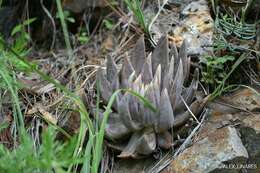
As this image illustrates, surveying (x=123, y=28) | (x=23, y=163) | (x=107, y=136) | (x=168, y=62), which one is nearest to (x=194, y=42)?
(x=168, y=62)

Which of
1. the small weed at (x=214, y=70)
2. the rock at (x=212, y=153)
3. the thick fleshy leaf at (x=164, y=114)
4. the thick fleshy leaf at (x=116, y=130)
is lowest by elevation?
the rock at (x=212, y=153)

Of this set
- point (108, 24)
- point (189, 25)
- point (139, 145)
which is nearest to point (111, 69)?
point (139, 145)

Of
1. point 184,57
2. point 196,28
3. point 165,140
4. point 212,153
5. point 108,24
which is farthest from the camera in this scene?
point 108,24

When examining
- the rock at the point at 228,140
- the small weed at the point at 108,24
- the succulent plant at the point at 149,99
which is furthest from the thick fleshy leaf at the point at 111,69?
the small weed at the point at 108,24

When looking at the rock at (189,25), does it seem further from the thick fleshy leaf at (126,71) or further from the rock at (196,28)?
the thick fleshy leaf at (126,71)

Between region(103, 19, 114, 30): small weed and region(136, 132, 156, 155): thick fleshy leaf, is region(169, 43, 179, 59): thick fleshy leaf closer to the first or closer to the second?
A: region(136, 132, 156, 155): thick fleshy leaf

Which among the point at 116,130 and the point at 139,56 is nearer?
the point at 116,130

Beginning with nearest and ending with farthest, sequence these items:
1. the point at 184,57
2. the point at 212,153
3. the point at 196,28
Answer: the point at 212,153 → the point at 184,57 → the point at 196,28

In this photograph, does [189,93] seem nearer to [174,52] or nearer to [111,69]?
[174,52]
